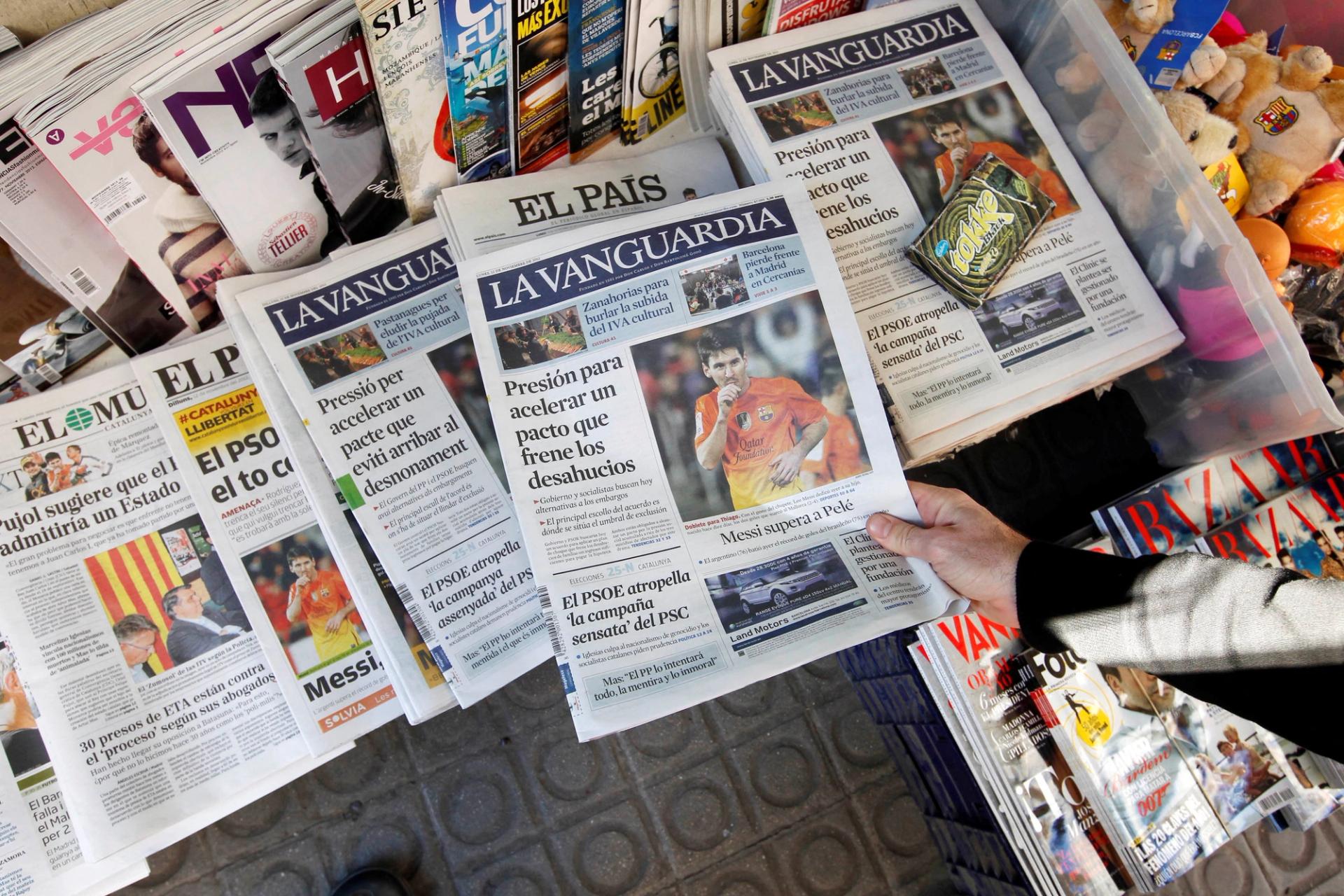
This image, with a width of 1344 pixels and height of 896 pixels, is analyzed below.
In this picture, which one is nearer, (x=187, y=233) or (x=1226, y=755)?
(x=187, y=233)

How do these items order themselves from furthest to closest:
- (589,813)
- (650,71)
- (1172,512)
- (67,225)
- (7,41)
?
(589,813), (1172,512), (650,71), (67,225), (7,41)

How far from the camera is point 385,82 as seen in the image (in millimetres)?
690

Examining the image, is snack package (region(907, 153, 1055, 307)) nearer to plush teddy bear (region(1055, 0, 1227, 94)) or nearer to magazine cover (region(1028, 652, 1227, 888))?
plush teddy bear (region(1055, 0, 1227, 94))

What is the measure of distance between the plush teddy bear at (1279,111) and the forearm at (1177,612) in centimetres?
48

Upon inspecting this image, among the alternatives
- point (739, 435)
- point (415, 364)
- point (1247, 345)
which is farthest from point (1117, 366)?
point (415, 364)

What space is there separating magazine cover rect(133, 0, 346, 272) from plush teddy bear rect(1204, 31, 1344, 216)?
0.96m

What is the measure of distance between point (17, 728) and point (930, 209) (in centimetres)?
111

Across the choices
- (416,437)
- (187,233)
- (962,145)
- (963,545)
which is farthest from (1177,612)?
(187,233)

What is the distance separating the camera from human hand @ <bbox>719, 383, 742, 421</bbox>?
30.4 inches

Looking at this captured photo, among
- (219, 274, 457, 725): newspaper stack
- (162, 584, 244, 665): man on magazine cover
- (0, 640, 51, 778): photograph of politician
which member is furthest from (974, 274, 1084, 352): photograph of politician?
(0, 640, 51, 778): photograph of politician

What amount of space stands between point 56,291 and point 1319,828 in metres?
1.71

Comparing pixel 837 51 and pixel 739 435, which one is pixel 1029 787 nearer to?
pixel 739 435

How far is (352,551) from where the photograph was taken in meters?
0.81

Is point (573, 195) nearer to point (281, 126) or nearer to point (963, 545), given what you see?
point (281, 126)
